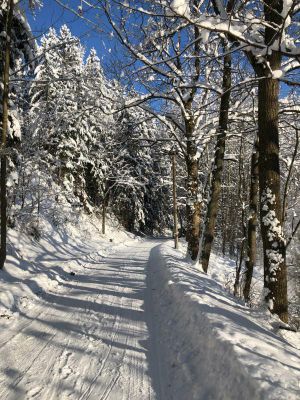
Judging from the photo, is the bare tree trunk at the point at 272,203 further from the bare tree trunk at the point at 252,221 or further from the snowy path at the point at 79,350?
the bare tree trunk at the point at 252,221

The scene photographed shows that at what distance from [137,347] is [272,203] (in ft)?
10.7

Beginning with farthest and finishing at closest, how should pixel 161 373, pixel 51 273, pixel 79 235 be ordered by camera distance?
pixel 79 235 → pixel 51 273 → pixel 161 373

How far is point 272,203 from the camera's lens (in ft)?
19.6

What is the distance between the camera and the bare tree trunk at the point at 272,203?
593 cm

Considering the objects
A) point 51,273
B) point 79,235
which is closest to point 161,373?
point 51,273

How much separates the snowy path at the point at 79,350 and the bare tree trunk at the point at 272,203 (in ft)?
7.51

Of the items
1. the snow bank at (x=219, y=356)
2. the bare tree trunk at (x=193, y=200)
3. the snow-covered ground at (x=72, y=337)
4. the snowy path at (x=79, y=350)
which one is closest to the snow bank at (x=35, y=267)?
the snow-covered ground at (x=72, y=337)

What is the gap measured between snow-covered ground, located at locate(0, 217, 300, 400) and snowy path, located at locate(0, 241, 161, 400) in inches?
0.5

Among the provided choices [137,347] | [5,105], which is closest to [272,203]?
[137,347]

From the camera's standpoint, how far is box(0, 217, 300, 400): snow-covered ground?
11.4ft

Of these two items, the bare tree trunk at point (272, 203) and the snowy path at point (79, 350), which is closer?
the snowy path at point (79, 350)

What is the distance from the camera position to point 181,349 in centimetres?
455

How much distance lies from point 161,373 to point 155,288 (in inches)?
172

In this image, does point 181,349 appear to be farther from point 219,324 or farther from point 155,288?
point 155,288
